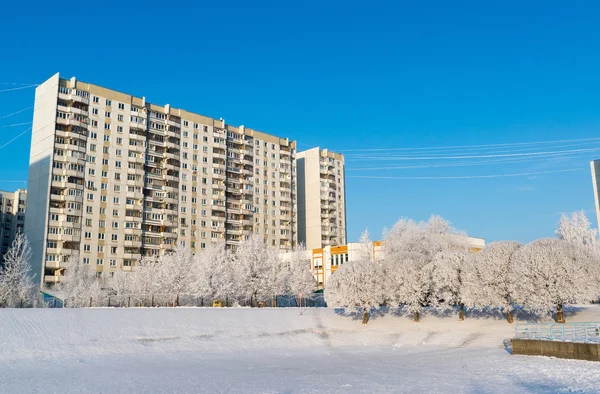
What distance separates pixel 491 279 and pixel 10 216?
17405 cm

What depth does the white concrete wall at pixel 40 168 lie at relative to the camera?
113438 millimetres

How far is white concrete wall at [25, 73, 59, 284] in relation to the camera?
4466 inches

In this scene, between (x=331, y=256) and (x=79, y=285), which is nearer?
(x=79, y=285)

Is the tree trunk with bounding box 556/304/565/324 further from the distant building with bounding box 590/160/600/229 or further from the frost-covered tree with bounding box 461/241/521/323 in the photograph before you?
the distant building with bounding box 590/160/600/229

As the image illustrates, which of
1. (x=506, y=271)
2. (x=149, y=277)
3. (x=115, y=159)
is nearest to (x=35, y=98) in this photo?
(x=115, y=159)

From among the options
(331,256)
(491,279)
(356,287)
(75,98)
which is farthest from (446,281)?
(75,98)

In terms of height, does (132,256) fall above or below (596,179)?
below

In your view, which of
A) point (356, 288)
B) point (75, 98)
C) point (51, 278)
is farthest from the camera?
point (75, 98)

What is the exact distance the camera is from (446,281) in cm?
6316

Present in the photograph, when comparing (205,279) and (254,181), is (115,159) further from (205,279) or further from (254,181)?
(205,279)

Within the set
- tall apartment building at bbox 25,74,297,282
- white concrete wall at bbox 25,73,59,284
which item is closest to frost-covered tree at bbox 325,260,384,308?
tall apartment building at bbox 25,74,297,282

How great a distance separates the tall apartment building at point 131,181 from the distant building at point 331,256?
23.2 metres

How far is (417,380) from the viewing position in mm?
29016

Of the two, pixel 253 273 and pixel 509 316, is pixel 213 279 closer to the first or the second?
pixel 253 273
